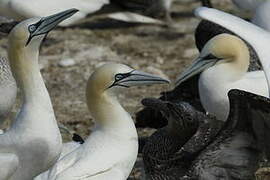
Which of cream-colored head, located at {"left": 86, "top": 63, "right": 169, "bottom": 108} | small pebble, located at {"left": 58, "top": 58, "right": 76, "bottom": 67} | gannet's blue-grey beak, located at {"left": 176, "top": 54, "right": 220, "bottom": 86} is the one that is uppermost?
cream-colored head, located at {"left": 86, "top": 63, "right": 169, "bottom": 108}

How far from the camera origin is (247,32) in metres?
8.54

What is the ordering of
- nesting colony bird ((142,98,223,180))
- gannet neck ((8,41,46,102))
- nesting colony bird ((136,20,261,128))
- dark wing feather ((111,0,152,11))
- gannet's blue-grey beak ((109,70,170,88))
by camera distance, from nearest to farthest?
gannet's blue-grey beak ((109,70,170,88)) < gannet neck ((8,41,46,102)) < nesting colony bird ((142,98,223,180)) < nesting colony bird ((136,20,261,128)) < dark wing feather ((111,0,152,11))

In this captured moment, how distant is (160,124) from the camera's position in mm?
10109

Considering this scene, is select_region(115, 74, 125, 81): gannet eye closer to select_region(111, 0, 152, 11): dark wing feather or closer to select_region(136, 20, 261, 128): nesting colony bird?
select_region(136, 20, 261, 128): nesting colony bird

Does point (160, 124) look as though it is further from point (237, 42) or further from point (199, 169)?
point (199, 169)

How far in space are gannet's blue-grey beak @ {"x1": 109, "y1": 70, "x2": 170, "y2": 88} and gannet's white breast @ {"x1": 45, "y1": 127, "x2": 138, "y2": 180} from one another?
37 cm

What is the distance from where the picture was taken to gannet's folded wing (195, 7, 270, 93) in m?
8.38

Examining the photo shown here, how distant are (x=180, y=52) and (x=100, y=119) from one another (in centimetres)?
574

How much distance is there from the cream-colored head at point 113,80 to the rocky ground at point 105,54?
2531 mm

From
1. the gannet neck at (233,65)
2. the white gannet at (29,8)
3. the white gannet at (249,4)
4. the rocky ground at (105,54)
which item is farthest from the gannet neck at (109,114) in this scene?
the white gannet at (29,8)

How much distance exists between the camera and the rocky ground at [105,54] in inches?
448

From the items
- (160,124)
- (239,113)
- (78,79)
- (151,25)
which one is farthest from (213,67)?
(151,25)

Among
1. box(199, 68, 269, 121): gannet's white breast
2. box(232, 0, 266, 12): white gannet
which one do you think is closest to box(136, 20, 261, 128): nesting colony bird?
box(199, 68, 269, 121): gannet's white breast

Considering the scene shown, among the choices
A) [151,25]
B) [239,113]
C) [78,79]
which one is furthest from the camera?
[151,25]
